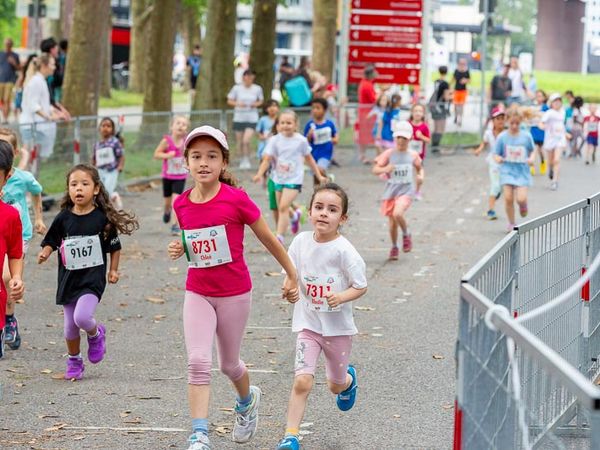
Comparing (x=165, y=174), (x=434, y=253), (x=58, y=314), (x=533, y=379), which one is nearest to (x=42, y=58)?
(x=165, y=174)

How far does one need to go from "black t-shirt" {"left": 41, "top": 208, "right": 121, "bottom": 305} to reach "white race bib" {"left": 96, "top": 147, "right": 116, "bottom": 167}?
29.5 ft

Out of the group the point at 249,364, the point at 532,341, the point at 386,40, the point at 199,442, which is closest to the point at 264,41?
the point at 386,40

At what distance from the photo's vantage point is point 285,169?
16500 mm

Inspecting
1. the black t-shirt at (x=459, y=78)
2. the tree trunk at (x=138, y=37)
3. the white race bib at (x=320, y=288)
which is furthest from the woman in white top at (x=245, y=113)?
the white race bib at (x=320, y=288)

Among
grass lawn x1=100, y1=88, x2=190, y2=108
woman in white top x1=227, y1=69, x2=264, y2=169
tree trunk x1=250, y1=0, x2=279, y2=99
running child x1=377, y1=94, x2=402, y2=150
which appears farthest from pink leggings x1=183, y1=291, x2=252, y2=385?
grass lawn x1=100, y1=88, x2=190, y2=108

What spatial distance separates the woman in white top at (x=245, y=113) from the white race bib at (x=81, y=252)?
A: 1751 centimetres

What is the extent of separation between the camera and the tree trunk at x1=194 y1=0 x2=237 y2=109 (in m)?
30.7

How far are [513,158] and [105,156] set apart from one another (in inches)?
192

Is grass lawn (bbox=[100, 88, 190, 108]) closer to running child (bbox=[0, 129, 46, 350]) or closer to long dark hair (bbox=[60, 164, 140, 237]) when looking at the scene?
running child (bbox=[0, 129, 46, 350])

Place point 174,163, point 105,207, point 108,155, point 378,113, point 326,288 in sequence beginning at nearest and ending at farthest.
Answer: point 326,288 → point 105,207 → point 174,163 → point 108,155 → point 378,113

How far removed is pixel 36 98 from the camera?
65.6ft

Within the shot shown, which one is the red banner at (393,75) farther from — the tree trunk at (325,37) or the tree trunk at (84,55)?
the tree trunk at (84,55)

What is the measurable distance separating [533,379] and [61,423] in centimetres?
327

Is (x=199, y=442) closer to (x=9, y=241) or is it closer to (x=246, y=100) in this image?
(x=9, y=241)
